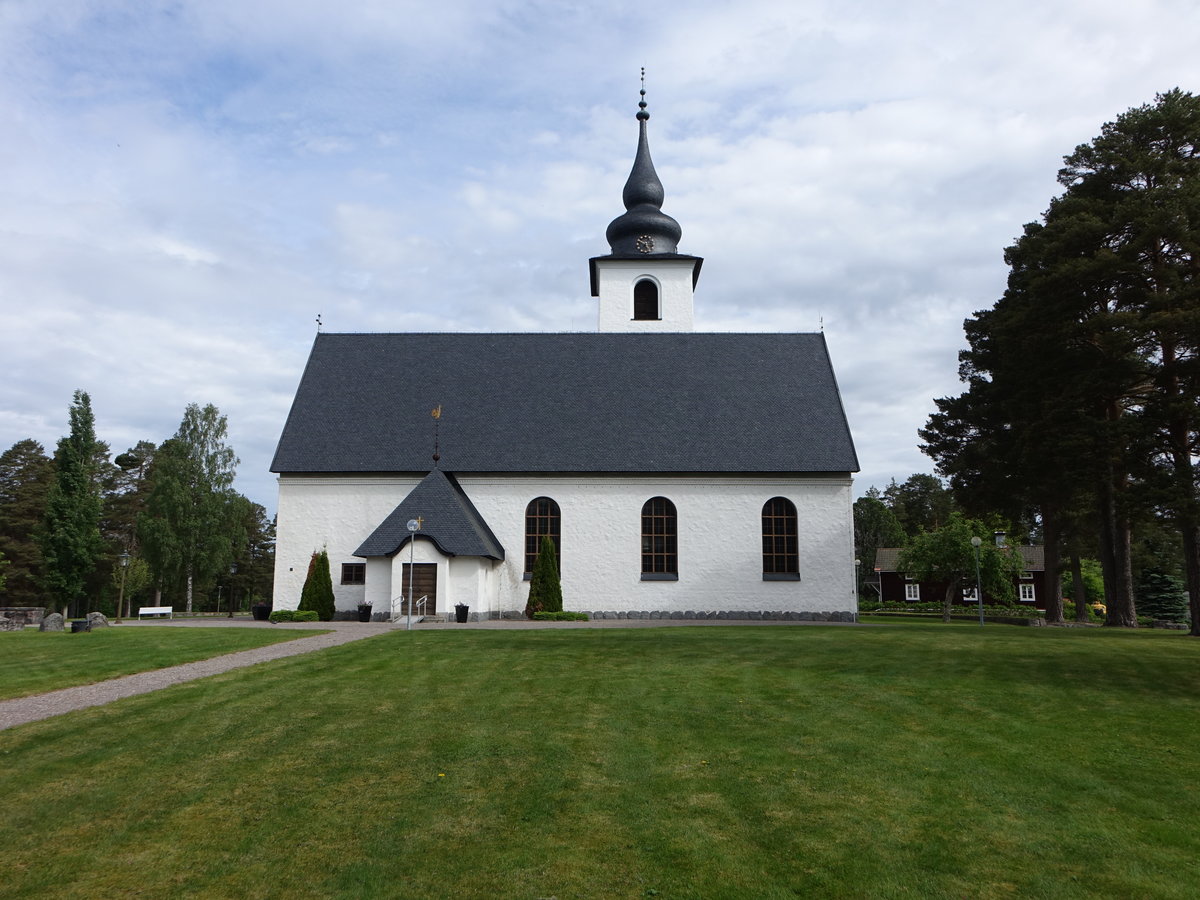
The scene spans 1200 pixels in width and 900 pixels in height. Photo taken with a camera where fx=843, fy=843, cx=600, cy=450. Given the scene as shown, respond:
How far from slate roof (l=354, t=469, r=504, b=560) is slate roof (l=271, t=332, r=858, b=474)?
5.23 ft

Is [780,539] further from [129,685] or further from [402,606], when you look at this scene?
[129,685]

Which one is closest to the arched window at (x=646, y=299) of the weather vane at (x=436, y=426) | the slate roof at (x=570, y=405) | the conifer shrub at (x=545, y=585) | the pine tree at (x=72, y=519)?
the slate roof at (x=570, y=405)

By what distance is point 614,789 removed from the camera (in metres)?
7.13

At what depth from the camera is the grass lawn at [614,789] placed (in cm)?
542

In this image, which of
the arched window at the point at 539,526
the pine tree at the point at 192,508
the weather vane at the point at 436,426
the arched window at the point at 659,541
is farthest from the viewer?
the pine tree at the point at 192,508

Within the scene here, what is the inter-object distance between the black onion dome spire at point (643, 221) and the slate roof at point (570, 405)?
18.7 ft

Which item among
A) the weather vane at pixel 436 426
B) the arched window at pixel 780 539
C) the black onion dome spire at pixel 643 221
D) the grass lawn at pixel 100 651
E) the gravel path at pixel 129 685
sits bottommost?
the gravel path at pixel 129 685

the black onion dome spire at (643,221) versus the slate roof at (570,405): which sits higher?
the black onion dome spire at (643,221)

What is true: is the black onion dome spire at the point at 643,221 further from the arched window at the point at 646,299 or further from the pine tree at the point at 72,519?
the pine tree at the point at 72,519

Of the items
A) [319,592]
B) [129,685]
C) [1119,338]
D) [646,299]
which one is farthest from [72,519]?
[1119,338]

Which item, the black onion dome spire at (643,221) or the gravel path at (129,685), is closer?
the gravel path at (129,685)

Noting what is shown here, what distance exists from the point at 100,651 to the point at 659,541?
19.2 metres

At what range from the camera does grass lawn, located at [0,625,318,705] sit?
1291 centimetres

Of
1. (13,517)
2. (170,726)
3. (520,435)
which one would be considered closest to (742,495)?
(520,435)
